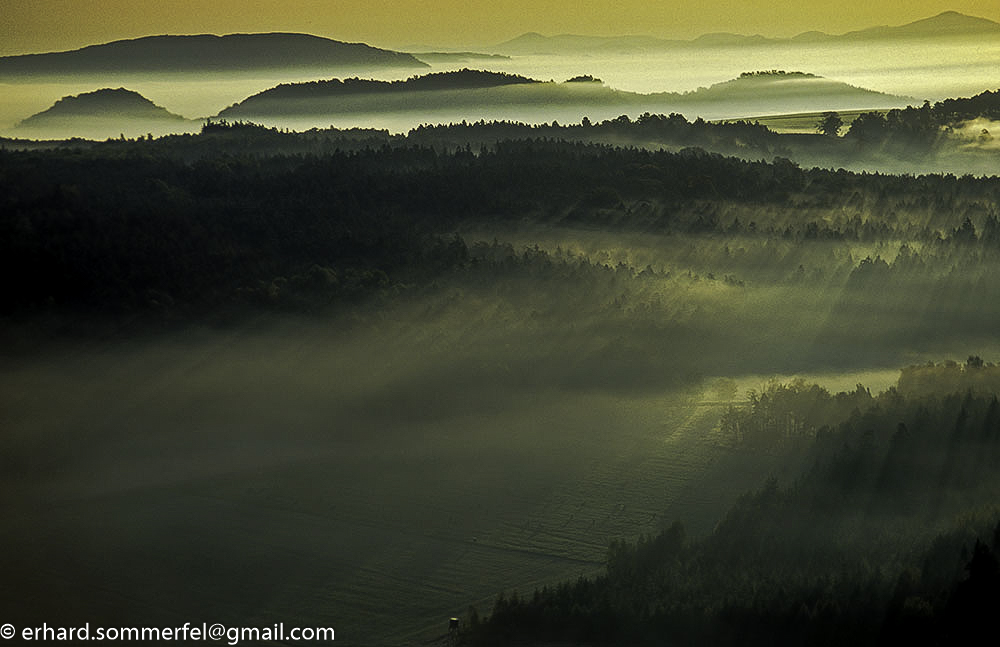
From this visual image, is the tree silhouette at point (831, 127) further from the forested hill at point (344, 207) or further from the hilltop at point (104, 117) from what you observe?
the hilltop at point (104, 117)

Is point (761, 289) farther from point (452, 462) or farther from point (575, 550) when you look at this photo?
point (575, 550)

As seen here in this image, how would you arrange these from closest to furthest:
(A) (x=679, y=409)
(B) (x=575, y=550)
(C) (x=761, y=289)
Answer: (B) (x=575, y=550)
(A) (x=679, y=409)
(C) (x=761, y=289)

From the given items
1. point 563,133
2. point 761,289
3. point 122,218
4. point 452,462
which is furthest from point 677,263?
point 452,462

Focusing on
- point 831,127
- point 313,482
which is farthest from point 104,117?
point 313,482

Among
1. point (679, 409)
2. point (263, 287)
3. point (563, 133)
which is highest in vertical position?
point (563, 133)

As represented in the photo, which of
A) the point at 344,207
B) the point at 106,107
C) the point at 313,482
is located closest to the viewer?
the point at 313,482

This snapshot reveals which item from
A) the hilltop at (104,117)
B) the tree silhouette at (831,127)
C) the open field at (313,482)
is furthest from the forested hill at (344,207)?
the tree silhouette at (831,127)

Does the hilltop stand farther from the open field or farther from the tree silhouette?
the tree silhouette

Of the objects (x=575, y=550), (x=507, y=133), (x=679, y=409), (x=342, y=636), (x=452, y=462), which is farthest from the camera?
(x=507, y=133)

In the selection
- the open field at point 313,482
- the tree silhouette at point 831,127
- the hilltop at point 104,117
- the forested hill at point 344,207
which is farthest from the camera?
the tree silhouette at point 831,127

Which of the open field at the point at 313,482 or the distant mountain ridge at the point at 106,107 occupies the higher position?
the distant mountain ridge at the point at 106,107

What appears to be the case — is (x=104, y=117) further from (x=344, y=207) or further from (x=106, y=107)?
(x=344, y=207)
